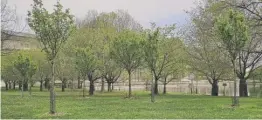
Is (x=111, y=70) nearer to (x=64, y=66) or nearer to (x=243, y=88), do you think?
(x=64, y=66)

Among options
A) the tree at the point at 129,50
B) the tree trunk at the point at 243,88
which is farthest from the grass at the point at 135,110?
the tree trunk at the point at 243,88

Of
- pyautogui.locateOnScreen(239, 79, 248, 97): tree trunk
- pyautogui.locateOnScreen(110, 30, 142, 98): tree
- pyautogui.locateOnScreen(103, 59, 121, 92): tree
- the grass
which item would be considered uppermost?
pyautogui.locateOnScreen(110, 30, 142, 98): tree

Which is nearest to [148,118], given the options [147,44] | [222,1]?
[147,44]

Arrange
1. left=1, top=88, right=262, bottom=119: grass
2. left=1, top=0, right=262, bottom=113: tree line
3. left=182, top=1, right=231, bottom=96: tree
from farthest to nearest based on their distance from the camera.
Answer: left=182, top=1, right=231, bottom=96: tree < left=1, top=0, right=262, bottom=113: tree line < left=1, top=88, right=262, bottom=119: grass

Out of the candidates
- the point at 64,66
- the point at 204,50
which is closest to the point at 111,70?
the point at 64,66

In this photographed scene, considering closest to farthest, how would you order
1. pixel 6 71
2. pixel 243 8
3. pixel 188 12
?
1. pixel 243 8
2. pixel 188 12
3. pixel 6 71

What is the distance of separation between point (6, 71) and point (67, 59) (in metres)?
13.4

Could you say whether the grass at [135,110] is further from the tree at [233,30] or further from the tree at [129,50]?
the tree at [129,50]

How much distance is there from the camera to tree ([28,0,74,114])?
778 inches

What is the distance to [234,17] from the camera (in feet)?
78.9

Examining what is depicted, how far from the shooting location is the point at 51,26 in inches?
782

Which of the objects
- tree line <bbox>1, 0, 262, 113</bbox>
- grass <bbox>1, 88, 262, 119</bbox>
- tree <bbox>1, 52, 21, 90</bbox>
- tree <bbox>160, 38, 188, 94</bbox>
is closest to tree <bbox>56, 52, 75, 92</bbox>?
tree line <bbox>1, 0, 262, 113</bbox>

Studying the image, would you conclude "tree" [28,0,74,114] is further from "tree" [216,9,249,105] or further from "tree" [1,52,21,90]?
"tree" [1,52,21,90]

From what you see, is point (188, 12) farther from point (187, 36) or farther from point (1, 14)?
point (1, 14)
